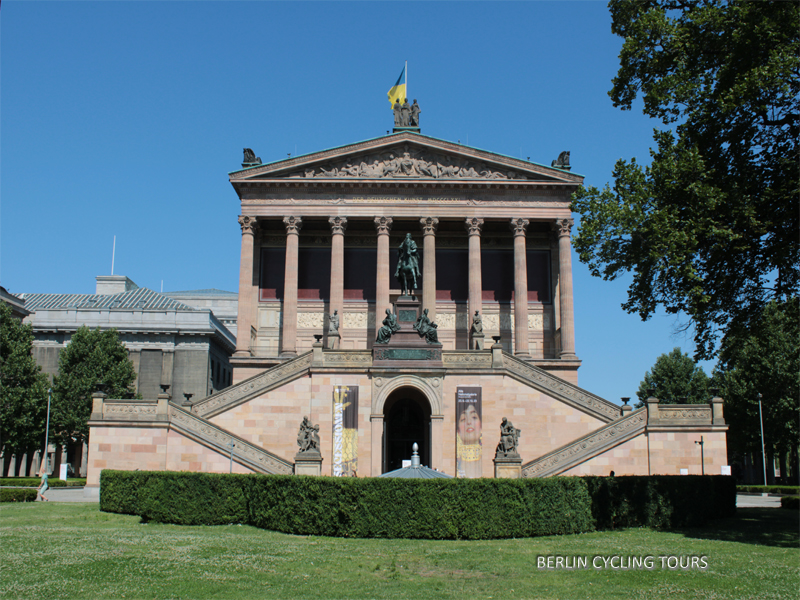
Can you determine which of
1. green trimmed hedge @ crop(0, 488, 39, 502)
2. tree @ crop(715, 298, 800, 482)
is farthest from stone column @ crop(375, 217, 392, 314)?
tree @ crop(715, 298, 800, 482)

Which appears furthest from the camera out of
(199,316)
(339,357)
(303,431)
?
(199,316)

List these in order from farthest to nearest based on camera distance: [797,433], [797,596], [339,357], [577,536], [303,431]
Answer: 1. [797,433]
2. [339,357]
3. [303,431]
4. [577,536]
5. [797,596]

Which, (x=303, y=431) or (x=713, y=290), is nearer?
(x=713, y=290)

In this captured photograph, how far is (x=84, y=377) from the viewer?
192ft

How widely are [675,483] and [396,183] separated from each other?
3472 centimetres

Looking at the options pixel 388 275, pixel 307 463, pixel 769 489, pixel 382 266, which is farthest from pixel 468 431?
pixel 769 489

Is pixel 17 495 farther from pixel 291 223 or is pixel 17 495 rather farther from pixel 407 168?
pixel 407 168

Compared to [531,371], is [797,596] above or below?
below

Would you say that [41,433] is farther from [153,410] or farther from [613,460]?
[613,460]

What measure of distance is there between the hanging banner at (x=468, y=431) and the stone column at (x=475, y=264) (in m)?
14.8

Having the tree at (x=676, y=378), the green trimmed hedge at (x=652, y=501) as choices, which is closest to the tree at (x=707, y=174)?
the green trimmed hedge at (x=652, y=501)

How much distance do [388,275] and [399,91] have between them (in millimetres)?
16396

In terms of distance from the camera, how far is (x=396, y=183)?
181ft

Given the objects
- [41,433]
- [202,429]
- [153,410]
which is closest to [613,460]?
[202,429]
